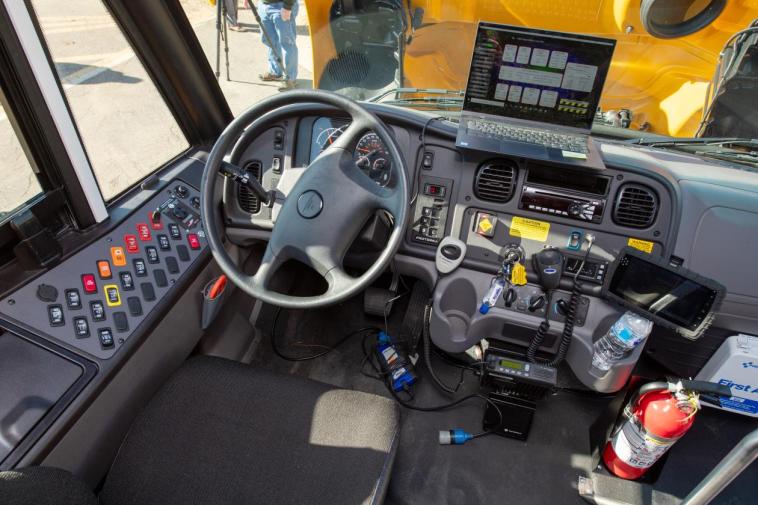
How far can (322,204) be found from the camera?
143 centimetres

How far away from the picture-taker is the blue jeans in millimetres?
2723

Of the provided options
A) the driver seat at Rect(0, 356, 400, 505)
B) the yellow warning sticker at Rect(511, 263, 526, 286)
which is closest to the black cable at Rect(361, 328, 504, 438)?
the yellow warning sticker at Rect(511, 263, 526, 286)

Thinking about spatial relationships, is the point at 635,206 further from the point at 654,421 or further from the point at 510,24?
the point at 510,24

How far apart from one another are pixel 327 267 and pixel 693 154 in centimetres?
140

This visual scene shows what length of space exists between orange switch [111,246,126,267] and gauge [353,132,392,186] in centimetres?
85

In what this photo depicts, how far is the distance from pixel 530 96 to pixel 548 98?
0.06m

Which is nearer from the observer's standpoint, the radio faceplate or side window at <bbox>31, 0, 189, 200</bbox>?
side window at <bbox>31, 0, 189, 200</bbox>

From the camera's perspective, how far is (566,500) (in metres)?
1.75

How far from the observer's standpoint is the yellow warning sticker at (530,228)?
5.58ft

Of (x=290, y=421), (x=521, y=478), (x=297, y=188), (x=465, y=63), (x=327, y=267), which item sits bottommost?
(x=521, y=478)

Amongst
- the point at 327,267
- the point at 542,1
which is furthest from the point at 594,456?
the point at 542,1

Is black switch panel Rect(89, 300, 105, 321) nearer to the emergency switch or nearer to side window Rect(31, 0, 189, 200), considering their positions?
side window Rect(31, 0, 189, 200)

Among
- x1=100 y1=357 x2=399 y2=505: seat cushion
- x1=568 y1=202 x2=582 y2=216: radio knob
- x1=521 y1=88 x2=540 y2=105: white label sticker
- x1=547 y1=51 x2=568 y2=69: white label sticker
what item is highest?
x1=547 y1=51 x2=568 y2=69: white label sticker

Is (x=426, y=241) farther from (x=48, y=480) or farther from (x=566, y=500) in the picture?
(x=48, y=480)
